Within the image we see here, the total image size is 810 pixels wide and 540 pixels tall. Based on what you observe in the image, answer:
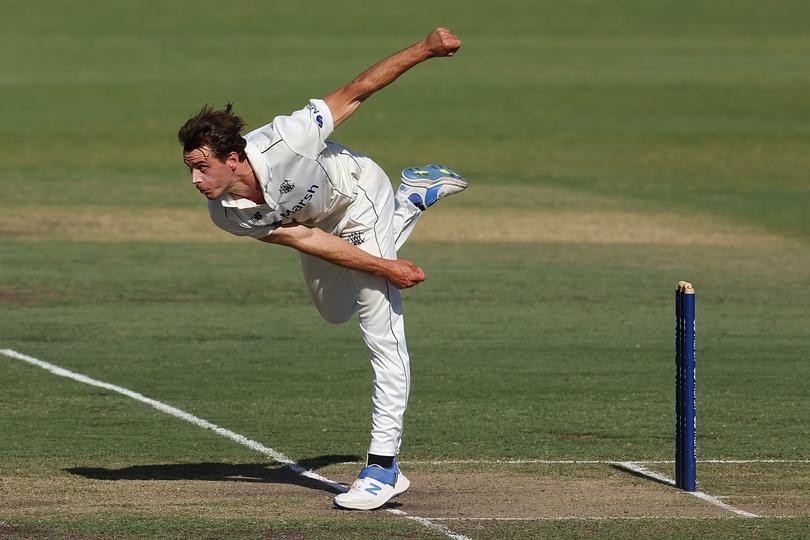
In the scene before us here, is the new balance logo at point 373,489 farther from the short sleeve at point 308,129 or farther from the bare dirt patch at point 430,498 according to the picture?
the short sleeve at point 308,129

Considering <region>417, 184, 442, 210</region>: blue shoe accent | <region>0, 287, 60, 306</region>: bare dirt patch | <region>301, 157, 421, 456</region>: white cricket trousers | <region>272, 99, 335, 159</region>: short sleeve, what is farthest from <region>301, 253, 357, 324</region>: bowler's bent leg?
<region>0, 287, 60, 306</region>: bare dirt patch

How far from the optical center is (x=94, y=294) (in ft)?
58.7

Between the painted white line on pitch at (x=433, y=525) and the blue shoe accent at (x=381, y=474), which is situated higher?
the blue shoe accent at (x=381, y=474)

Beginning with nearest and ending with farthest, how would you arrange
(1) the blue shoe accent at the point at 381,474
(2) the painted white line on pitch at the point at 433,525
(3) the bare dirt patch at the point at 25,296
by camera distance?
1. (2) the painted white line on pitch at the point at 433,525
2. (1) the blue shoe accent at the point at 381,474
3. (3) the bare dirt patch at the point at 25,296

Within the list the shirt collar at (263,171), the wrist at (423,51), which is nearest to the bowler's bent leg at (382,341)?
the shirt collar at (263,171)

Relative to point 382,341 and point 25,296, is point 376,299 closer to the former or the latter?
point 382,341

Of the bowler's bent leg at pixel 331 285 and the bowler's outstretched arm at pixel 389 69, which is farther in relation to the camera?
the bowler's bent leg at pixel 331 285

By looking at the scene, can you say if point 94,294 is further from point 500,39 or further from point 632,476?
point 500,39

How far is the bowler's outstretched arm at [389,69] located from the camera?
8445 millimetres

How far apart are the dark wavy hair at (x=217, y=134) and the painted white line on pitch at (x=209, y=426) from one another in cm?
208

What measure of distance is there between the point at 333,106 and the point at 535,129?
3472 centimetres

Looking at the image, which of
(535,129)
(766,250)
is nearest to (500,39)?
(535,129)

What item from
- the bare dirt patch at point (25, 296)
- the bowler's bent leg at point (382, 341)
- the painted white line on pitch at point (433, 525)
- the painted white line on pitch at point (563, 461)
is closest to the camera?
the painted white line on pitch at point (433, 525)

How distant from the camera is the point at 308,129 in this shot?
8.37 meters
